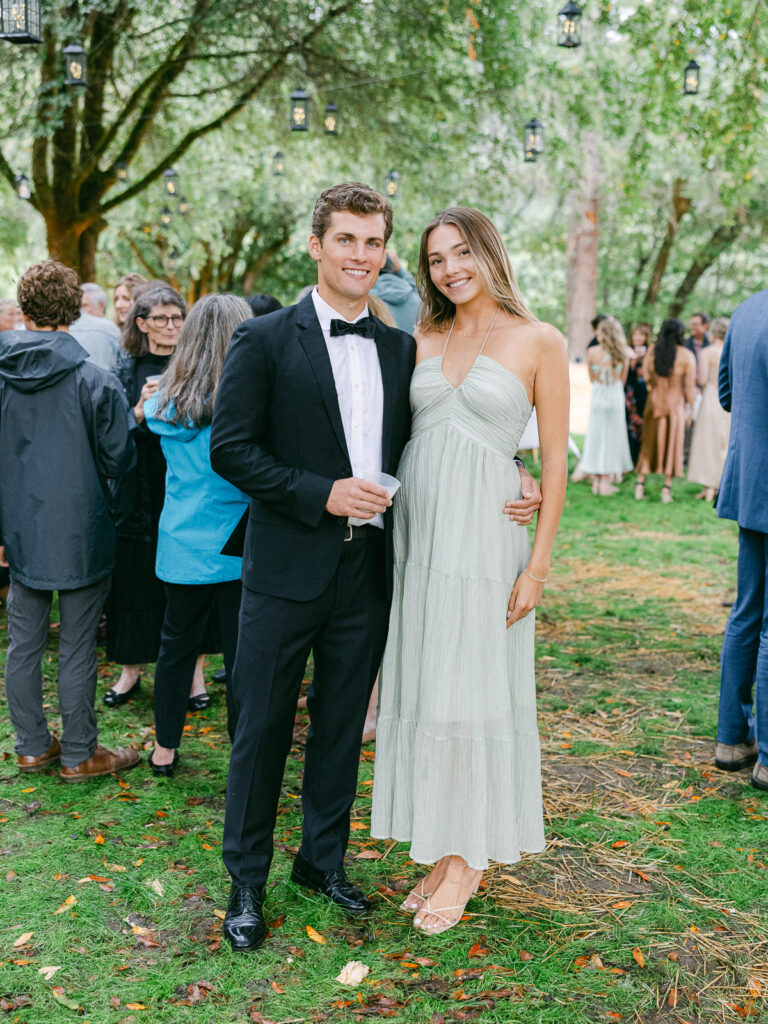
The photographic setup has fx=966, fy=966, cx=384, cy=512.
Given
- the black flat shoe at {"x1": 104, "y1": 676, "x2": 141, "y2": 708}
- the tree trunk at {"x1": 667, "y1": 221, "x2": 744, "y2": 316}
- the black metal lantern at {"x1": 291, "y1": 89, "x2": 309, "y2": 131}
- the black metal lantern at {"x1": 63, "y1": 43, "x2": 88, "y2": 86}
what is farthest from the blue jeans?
the tree trunk at {"x1": 667, "y1": 221, "x2": 744, "y2": 316}

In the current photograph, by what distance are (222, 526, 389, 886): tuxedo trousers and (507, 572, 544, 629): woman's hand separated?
0.45 metres

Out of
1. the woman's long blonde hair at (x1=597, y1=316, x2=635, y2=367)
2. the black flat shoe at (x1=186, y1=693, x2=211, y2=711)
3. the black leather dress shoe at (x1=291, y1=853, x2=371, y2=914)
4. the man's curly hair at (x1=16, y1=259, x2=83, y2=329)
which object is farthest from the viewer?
the woman's long blonde hair at (x1=597, y1=316, x2=635, y2=367)

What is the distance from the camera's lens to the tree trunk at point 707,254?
20.8 m

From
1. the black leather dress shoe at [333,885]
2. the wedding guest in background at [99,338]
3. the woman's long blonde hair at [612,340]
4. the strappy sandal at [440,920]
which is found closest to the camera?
the strappy sandal at [440,920]

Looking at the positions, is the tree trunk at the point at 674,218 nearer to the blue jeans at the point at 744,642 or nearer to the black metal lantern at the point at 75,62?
the black metal lantern at the point at 75,62

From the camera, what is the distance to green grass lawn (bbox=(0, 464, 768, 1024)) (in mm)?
3014

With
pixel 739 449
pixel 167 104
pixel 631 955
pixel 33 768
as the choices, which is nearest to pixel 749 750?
pixel 739 449

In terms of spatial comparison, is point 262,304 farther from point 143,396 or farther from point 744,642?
point 744,642

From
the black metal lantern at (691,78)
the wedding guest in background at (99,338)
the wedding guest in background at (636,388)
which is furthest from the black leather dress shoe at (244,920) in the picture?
the wedding guest in background at (636,388)

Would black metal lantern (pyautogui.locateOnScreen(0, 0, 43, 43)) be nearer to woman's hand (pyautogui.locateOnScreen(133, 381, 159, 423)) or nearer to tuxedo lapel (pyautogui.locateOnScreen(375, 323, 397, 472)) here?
woman's hand (pyautogui.locateOnScreen(133, 381, 159, 423))

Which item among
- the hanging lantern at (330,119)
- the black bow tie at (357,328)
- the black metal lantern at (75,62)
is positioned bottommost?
the black bow tie at (357,328)

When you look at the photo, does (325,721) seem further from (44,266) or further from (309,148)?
(309,148)

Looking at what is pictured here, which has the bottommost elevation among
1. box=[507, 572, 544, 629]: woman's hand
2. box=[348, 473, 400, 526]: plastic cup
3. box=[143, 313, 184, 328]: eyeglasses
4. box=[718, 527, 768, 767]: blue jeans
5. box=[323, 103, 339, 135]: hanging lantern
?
box=[718, 527, 768, 767]: blue jeans

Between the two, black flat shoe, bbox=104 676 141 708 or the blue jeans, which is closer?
the blue jeans
